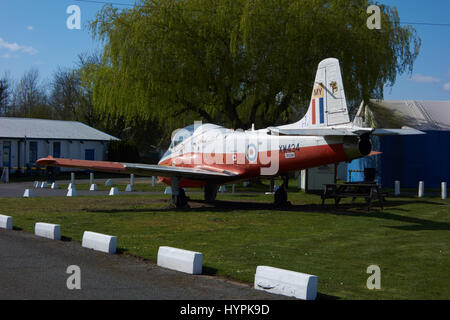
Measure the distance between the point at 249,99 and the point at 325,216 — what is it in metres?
18.4

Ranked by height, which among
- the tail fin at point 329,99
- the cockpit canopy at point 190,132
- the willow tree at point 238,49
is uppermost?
the willow tree at point 238,49

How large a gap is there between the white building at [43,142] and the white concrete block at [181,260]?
37875mm

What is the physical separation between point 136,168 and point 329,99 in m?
7.80

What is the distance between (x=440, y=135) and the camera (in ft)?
104

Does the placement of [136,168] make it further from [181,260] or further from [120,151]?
[120,151]

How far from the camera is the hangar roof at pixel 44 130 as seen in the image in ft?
148

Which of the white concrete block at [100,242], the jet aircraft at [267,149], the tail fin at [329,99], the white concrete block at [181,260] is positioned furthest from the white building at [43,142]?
the white concrete block at [181,260]

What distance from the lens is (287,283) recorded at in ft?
24.6

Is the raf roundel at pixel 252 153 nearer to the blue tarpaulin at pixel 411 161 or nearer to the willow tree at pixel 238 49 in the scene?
the willow tree at pixel 238 49

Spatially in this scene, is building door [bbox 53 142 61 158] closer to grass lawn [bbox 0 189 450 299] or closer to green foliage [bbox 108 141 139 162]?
green foliage [bbox 108 141 139 162]

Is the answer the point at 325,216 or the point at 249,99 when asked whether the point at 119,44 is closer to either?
the point at 249,99

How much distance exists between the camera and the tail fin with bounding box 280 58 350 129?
1658 centimetres

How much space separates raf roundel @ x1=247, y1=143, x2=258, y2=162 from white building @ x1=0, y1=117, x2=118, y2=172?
30.3 metres
